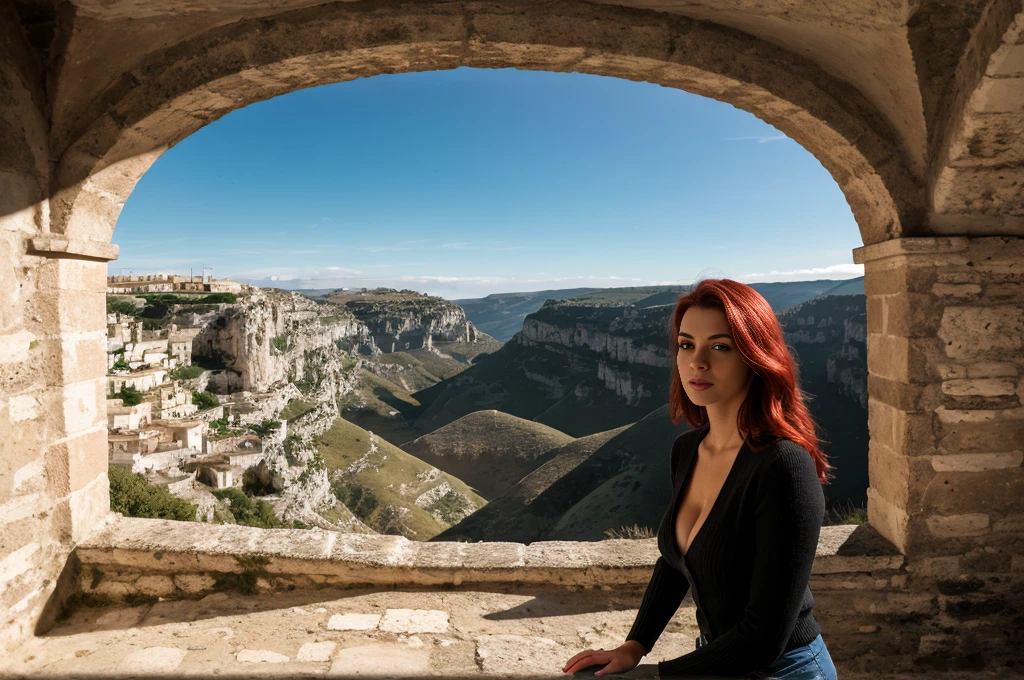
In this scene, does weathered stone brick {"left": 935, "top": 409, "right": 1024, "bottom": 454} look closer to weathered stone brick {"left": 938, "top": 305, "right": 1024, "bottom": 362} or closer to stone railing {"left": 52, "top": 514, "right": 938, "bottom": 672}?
weathered stone brick {"left": 938, "top": 305, "right": 1024, "bottom": 362}

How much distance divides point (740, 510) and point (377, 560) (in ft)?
6.87

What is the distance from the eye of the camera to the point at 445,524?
37.8m

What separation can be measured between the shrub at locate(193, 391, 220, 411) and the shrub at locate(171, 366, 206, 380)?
1.14 m

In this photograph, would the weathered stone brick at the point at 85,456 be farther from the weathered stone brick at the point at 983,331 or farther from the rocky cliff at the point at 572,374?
the rocky cliff at the point at 572,374

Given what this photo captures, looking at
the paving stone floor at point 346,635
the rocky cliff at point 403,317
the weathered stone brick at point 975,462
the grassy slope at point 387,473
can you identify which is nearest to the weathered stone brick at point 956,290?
the weathered stone brick at point 975,462

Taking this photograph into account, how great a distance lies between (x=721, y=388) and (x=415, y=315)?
82.4 m

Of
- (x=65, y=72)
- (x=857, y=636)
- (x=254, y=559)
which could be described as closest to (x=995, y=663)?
(x=857, y=636)

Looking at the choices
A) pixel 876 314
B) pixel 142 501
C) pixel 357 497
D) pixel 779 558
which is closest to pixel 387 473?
pixel 357 497

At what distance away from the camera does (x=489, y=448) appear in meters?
49.0

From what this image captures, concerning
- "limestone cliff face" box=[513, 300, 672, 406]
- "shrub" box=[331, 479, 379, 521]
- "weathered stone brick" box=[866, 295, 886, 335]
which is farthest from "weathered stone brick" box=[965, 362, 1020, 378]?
"limestone cliff face" box=[513, 300, 672, 406]

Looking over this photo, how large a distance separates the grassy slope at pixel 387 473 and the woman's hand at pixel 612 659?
112ft

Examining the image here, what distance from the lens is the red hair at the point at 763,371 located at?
46.9 inches

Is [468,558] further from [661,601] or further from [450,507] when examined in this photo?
[450,507]

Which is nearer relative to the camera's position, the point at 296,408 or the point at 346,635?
the point at 346,635
